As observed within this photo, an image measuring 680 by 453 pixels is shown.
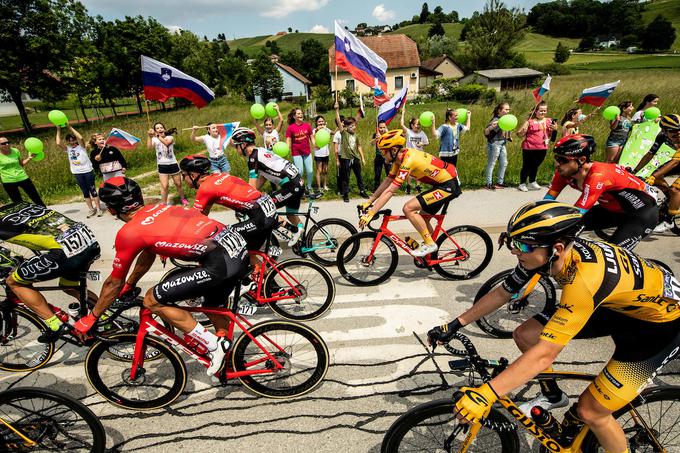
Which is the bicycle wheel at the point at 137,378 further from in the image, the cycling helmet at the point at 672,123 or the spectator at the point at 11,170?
the cycling helmet at the point at 672,123

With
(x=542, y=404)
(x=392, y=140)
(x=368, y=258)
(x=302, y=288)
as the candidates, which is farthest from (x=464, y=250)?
(x=542, y=404)

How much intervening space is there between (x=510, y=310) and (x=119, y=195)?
14.1ft

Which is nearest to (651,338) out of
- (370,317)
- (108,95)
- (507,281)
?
(507,281)

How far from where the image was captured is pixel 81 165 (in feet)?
28.0

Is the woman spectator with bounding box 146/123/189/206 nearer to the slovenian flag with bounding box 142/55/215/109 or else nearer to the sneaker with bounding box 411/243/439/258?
the slovenian flag with bounding box 142/55/215/109

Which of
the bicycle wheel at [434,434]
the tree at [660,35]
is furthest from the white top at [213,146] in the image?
the tree at [660,35]

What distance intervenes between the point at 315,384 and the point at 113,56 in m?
48.0

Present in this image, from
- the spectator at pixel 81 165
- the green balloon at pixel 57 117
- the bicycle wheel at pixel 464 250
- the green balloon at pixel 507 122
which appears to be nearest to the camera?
the bicycle wheel at pixel 464 250

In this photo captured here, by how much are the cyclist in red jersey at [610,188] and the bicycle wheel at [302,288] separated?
295 cm

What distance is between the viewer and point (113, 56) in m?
39.9

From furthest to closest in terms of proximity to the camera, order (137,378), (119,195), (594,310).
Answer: (137,378)
(119,195)
(594,310)

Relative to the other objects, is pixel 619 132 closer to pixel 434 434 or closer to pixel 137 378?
pixel 434 434

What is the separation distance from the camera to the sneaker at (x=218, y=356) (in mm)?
3268

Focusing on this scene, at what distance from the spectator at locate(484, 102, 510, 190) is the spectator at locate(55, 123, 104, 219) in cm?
958
